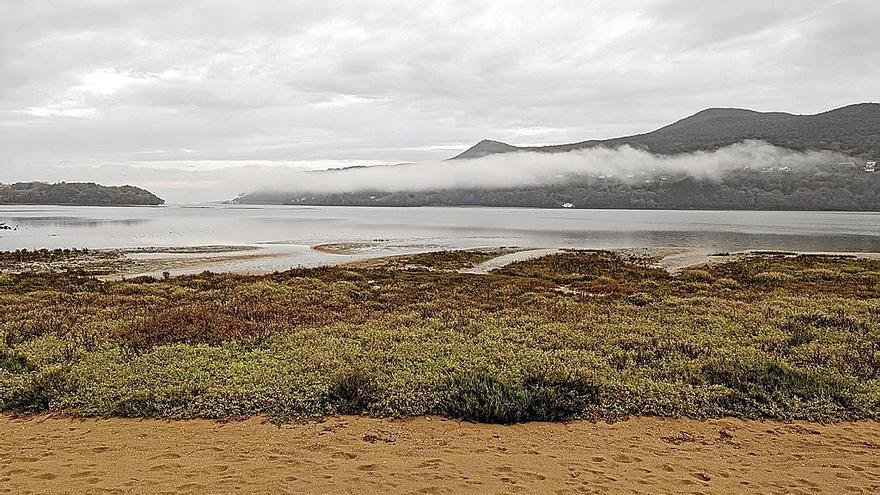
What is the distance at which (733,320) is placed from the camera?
16.5 metres

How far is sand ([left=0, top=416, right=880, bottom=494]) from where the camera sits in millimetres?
6945

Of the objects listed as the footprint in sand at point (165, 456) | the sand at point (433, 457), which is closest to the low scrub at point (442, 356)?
the sand at point (433, 457)

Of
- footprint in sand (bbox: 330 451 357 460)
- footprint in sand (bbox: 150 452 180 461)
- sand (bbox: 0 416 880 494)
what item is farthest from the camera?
footprint in sand (bbox: 330 451 357 460)

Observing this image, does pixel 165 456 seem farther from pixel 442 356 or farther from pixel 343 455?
pixel 442 356

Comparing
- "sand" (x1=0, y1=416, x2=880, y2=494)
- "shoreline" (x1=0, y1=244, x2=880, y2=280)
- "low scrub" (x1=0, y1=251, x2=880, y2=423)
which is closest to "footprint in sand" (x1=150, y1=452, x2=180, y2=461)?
"sand" (x1=0, y1=416, x2=880, y2=494)

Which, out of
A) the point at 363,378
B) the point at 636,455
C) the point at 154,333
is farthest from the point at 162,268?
the point at 636,455

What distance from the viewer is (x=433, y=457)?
25.6 ft

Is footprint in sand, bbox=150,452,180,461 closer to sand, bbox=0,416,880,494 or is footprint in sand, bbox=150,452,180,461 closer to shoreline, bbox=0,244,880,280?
sand, bbox=0,416,880,494

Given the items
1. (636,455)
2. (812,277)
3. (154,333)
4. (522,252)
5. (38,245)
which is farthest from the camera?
(38,245)

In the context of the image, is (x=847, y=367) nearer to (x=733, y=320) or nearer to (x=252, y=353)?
(x=733, y=320)

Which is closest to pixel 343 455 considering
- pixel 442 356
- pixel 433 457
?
pixel 433 457

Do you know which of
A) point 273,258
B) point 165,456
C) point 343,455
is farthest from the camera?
point 273,258

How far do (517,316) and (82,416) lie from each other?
11.2 metres

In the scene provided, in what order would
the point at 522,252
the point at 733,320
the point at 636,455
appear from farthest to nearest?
the point at 522,252
the point at 733,320
the point at 636,455
